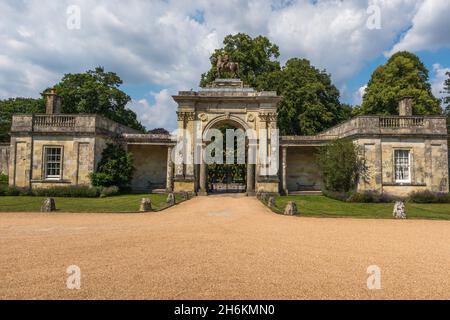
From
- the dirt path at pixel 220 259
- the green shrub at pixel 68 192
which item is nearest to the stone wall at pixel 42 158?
the green shrub at pixel 68 192

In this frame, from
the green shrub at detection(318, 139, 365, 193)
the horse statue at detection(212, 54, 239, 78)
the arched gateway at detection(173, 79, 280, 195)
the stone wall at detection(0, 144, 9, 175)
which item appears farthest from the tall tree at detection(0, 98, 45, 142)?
the green shrub at detection(318, 139, 365, 193)

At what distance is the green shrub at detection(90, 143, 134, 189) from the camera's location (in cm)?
2230

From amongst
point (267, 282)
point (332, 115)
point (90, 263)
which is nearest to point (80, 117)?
point (90, 263)

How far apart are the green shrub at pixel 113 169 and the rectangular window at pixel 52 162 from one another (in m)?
2.53

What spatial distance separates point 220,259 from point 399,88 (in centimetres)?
3078

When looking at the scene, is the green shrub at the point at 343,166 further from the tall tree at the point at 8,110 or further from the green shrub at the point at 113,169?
the tall tree at the point at 8,110

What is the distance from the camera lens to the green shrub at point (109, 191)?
2134 cm

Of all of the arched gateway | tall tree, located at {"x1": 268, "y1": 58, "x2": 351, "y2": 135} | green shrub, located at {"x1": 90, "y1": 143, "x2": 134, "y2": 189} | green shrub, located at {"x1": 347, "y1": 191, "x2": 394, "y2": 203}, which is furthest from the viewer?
tall tree, located at {"x1": 268, "y1": 58, "x2": 351, "y2": 135}

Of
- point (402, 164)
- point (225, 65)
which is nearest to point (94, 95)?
point (225, 65)

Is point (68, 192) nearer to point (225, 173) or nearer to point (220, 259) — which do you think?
point (220, 259)

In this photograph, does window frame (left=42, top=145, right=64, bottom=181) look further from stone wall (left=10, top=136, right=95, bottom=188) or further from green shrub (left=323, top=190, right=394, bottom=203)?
green shrub (left=323, top=190, right=394, bottom=203)

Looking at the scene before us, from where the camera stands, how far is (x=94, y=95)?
35656 millimetres

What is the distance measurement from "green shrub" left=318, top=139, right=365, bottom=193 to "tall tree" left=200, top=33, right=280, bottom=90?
1545cm
